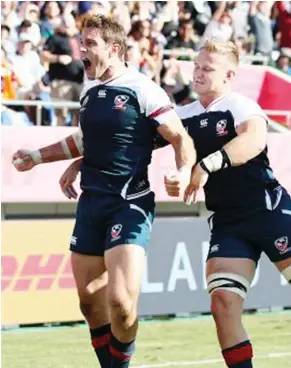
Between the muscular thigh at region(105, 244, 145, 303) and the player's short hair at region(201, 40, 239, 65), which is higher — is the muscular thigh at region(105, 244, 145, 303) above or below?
below

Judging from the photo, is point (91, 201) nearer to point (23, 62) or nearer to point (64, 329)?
point (64, 329)

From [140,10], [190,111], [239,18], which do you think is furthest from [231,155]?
[239,18]

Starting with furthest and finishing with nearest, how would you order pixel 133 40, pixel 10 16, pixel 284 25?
pixel 284 25 → pixel 133 40 → pixel 10 16

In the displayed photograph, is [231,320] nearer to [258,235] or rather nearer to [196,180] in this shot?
[258,235]

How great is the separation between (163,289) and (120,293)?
5.44 metres

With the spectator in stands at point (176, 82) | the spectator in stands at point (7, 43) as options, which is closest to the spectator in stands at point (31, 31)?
the spectator in stands at point (7, 43)

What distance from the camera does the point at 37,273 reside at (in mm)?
11234

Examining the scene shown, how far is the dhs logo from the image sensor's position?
6.66 m

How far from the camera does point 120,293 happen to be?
6488mm

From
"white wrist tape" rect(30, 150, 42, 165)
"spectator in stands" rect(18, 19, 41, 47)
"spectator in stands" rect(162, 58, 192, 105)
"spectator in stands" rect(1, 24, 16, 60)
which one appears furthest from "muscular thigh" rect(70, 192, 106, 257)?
"spectator in stands" rect(162, 58, 192, 105)

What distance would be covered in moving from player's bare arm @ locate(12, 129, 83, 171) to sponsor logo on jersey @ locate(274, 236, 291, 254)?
148 centimetres

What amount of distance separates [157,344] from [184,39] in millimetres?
7688

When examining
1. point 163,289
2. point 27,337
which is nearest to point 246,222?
point 27,337

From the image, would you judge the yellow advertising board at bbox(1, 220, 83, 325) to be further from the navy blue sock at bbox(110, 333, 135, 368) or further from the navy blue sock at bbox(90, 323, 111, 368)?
the navy blue sock at bbox(110, 333, 135, 368)
